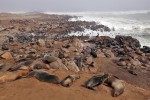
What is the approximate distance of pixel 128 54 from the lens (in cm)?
1575

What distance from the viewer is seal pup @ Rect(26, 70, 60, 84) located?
8469 mm

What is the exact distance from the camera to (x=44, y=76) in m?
8.65

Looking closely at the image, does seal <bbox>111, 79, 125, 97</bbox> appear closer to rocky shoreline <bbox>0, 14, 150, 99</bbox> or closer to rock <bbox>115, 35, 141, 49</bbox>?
rocky shoreline <bbox>0, 14, 150, 99</bbox>

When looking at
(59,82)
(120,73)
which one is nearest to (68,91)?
(59,82)

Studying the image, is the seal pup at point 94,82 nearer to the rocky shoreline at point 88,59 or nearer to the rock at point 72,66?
the rocky shoreline at point 88,59

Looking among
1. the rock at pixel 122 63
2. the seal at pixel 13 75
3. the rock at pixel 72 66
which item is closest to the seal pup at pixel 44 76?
the seal at pixel 13 75

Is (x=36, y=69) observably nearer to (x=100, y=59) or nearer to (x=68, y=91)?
(x=68, y=91)

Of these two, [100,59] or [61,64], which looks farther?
[100,59]

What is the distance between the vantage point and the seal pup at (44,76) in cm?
847

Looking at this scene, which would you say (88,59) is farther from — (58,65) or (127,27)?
(127,27)

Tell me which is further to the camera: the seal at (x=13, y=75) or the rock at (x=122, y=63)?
the rock at (x=122, y=63)

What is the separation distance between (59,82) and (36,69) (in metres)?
1.53

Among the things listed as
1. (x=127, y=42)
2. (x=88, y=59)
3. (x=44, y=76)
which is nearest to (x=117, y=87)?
(x=44, y=76)

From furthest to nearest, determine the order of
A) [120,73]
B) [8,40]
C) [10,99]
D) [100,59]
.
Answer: [8,40] → [100,59] → [120,73] → [10,99]
